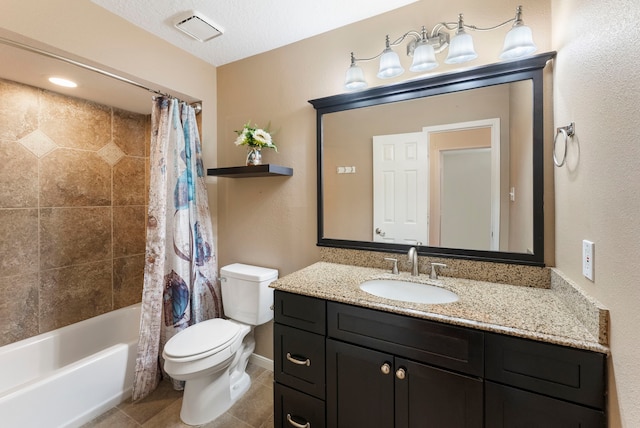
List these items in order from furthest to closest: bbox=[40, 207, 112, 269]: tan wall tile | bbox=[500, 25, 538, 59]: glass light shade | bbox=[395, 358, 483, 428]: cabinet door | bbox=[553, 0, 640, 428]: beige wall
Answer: bbox=[40, 207, 112, 269]: tan wall tile, bbox=[500, 25, 538, 59]: glass light shade, bbox=[395, 358, 483, 428]: cabinet door, bbox=[553, 0, 640, 428]: beige wall

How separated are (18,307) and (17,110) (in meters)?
1.37

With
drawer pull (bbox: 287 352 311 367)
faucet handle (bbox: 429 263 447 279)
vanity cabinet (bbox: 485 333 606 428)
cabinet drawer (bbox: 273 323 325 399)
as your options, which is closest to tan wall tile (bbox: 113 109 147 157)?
cabinet drawer (bbox: 273 323 325 399)

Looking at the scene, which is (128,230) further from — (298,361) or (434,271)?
(434,271)

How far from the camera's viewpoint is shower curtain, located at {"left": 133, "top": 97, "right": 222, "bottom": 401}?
1861mm

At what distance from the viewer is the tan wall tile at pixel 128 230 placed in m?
2.46

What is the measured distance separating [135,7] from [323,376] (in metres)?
2.25

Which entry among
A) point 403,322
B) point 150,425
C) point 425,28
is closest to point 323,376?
point 403,322

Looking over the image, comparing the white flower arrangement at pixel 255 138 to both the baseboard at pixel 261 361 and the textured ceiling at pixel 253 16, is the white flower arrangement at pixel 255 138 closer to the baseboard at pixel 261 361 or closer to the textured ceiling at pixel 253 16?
the textured ceiling at pixel 253 16

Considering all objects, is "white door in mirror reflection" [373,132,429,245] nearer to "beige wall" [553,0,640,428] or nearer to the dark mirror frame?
the dark mirror frame

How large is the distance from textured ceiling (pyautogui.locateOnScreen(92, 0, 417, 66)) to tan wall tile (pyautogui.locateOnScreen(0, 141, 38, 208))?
120cm

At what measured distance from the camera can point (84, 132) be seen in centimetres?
225

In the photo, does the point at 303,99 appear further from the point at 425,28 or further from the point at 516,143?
the point at 516,143

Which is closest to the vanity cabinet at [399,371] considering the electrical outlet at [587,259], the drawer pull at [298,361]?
the drawer pull at [298,361]

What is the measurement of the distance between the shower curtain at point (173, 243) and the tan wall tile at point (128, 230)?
2.81ft
